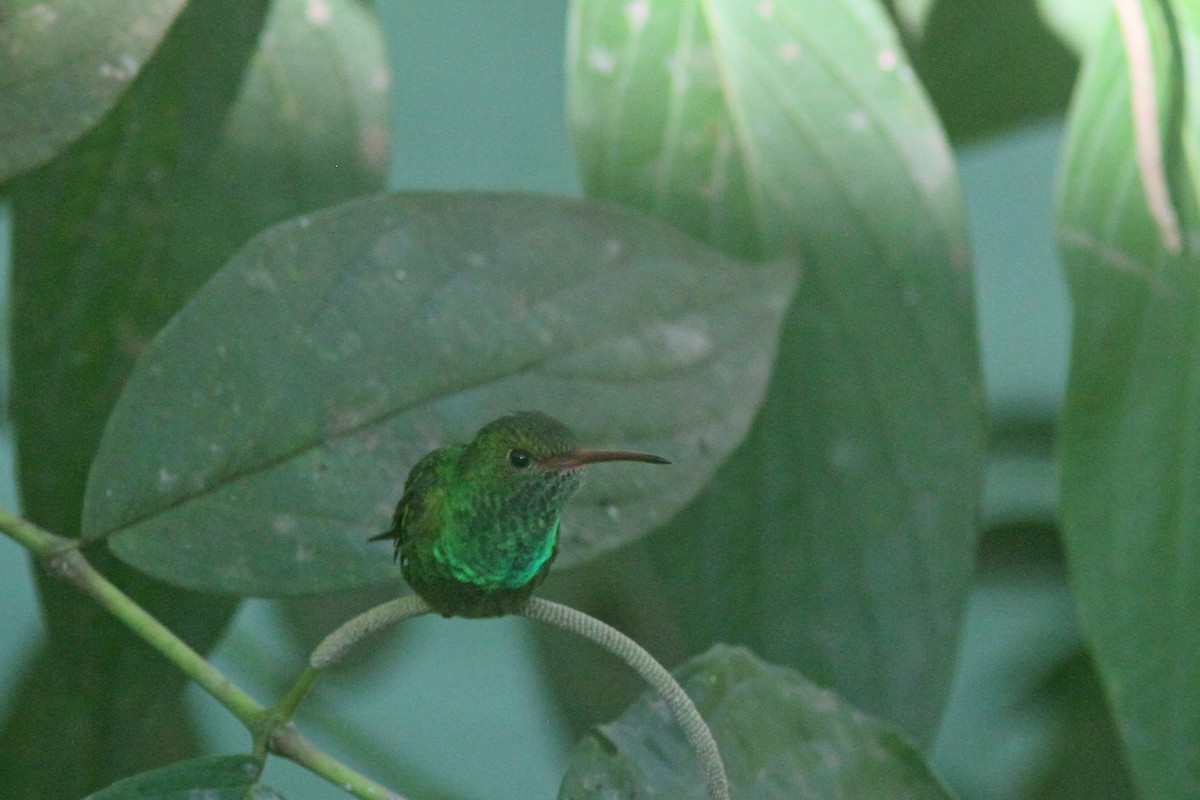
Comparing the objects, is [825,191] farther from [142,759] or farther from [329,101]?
[142,759]

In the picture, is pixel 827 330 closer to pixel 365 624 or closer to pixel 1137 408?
pixel 1137 408

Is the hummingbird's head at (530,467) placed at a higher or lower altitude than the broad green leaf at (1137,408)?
higher

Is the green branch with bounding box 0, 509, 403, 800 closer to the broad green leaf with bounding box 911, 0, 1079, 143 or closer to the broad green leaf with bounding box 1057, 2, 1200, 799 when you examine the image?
the broad green leaf with bounding box 1057, 2, 1200, 799

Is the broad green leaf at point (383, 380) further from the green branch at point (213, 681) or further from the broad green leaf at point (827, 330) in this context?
the broad green leaf at point (827, 330)

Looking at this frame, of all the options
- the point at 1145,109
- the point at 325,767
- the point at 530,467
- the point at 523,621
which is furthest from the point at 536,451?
the point at 523,621

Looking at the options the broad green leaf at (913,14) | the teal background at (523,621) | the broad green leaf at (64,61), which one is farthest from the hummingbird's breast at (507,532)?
the teal background at (523,621)

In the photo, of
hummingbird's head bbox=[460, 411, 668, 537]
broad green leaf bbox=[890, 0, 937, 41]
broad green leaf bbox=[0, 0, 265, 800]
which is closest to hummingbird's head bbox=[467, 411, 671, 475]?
hummingbird's head bbox=[460, 411, 668, 537]
